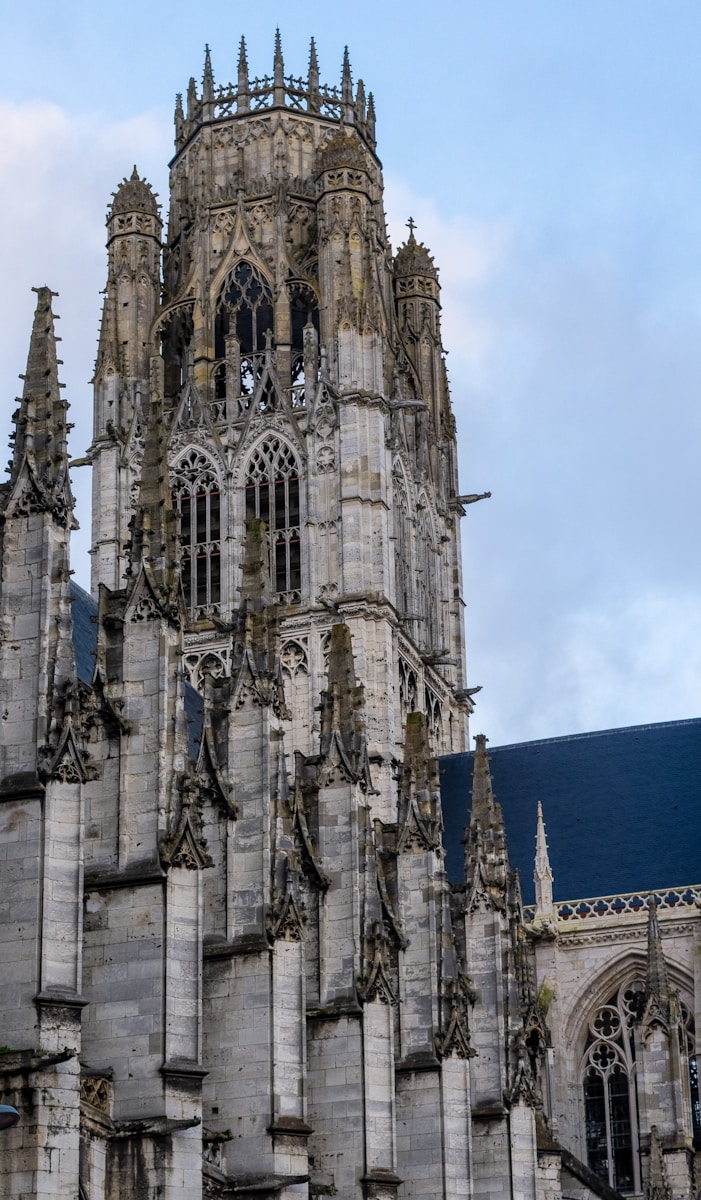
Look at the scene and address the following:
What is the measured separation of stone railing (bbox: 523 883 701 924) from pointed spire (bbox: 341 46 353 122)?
2621cm

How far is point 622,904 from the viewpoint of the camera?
5781 centimetres

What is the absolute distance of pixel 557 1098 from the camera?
54562 mm

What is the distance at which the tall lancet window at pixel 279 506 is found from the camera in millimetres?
64062

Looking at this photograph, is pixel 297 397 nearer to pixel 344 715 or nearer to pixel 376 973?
pixel 344 715

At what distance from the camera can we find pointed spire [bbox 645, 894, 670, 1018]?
51031mm

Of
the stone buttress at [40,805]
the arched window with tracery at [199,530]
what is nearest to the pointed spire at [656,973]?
the arched window with tracery at [199,530]

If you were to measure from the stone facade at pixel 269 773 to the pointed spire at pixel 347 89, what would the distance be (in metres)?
0.36

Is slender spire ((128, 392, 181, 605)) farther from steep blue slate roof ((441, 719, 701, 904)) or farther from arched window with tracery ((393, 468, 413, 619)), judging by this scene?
arched window with tracery ((393, 468, 413, 619))

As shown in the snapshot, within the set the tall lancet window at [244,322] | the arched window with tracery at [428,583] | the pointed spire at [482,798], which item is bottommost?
the pointed spire at [482,798]

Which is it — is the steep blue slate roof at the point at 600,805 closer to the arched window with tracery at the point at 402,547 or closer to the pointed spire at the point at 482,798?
the arched window with tracery at the point at 402,547

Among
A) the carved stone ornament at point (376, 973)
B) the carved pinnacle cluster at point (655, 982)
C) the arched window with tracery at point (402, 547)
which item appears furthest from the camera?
the arched window with tracery at point (402, 547)

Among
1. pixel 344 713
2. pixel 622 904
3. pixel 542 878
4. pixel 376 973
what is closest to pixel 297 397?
pixel 542 878

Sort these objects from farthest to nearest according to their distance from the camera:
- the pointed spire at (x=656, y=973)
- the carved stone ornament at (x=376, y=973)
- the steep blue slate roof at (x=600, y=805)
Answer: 1. the steep blue slate roof at (x=600, y=805)
2. the pointed spire at (x=656, y=973)
3. the carved stone ornament at (x=376, y=973)

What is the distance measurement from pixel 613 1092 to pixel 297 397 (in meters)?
21.7
